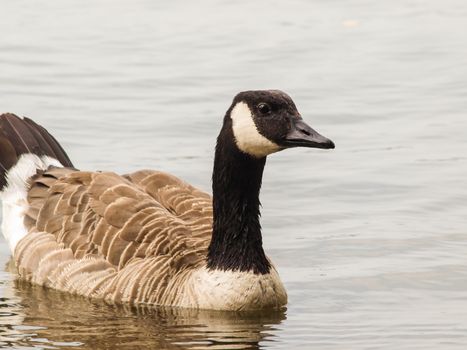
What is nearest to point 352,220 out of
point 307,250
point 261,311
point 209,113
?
point 307,250

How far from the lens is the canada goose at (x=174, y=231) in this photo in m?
13.0

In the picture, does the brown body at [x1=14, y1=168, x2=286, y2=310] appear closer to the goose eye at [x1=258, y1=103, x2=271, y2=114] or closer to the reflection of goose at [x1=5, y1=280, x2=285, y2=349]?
the reflection of goose at [x1=5, y1=280, x2=285, y2=349]

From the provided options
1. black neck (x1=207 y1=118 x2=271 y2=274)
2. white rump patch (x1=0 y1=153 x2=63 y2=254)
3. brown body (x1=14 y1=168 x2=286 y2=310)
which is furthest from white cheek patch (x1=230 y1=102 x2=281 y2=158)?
white rump patch (x1=0 y1=153 x2=63 y2=254)

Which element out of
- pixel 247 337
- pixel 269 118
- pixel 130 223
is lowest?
pixel 247 337

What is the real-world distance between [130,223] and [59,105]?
21.2 feet

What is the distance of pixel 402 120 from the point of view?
1920cm

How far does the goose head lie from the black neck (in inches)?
14.5

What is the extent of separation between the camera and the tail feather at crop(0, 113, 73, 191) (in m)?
15.7

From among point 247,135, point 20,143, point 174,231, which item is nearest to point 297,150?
point 20,143

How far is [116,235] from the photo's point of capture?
13844 millimetres

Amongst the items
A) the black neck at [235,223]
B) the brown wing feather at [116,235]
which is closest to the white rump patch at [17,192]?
the brown wing feather at [116,235]

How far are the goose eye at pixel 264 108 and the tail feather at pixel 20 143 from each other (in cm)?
364

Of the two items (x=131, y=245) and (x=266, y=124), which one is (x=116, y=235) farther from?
(x=266, y=124)

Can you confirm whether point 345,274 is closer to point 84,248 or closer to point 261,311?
point 261,311
